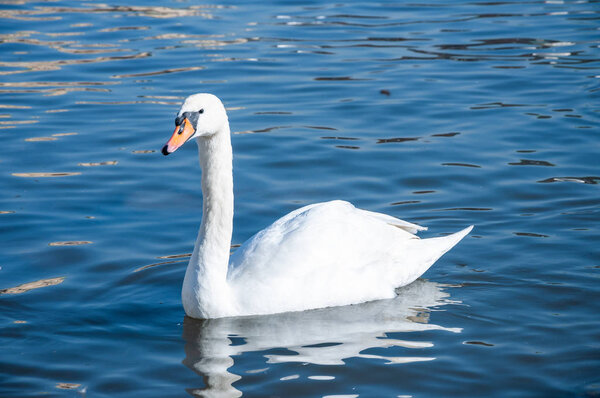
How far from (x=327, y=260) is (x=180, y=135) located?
1523 millimetres

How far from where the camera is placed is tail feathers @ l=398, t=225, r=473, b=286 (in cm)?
747

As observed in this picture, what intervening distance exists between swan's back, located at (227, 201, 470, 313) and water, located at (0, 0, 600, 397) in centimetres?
15

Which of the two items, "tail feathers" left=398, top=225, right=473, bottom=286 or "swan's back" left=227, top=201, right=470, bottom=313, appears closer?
"swan's back" left=227, top=201, right=470, bottom=313

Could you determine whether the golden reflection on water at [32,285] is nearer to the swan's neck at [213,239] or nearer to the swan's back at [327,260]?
the swan's neck at [213,239]

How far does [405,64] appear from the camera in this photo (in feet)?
46.8

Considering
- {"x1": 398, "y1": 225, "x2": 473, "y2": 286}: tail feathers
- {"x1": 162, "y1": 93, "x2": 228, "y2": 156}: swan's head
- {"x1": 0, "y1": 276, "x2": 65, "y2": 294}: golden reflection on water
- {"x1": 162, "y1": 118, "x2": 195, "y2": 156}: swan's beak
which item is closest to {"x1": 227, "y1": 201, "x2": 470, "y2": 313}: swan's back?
{"x1": 398, "y1": 225, "x2": 473, "y2": 286}: tail feathers

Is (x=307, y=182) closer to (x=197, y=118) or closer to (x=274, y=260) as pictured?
(x=274, y=260)

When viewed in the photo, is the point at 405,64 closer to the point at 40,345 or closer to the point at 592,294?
the point at 592,294

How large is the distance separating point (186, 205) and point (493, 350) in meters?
3.97

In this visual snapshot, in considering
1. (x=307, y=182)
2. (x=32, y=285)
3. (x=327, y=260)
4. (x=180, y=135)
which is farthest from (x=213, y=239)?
(x=307, y=182)

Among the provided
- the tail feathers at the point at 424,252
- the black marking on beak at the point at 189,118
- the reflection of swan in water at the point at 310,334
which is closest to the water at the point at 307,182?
the reflection of swan in water at the point at 310,334

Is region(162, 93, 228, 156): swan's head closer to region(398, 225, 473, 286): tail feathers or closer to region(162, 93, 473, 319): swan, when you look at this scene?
region(162, 93, 473, 319): swan

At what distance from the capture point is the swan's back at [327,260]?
271 inches

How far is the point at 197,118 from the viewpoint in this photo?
6391 mm
